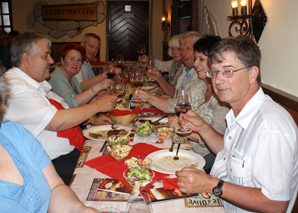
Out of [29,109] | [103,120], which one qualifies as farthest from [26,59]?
[103,120]

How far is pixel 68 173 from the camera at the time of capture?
1961 mm

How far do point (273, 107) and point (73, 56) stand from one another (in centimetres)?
250

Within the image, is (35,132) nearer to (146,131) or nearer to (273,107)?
(146,131)

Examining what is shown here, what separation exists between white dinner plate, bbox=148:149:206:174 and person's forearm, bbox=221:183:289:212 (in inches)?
10.6

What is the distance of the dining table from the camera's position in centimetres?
116

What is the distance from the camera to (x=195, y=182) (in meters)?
1.24

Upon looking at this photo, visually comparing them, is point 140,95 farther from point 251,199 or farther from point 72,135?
point 251,199

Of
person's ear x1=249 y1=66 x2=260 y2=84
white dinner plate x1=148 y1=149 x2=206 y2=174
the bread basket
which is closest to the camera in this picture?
person's ear x1=249 y1=66 x2=260 y2=84

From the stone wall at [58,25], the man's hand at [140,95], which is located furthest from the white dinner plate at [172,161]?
the stone wall at [58,25]

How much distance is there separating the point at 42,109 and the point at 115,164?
0.68 metres

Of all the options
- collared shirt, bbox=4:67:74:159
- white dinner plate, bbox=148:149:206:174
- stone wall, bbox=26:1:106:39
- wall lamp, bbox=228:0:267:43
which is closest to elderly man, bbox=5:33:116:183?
collared shirt, bbox=4:67:74:159

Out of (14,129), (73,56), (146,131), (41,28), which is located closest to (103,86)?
(73,56)

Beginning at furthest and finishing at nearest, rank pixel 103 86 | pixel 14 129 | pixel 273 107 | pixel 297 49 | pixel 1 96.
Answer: pixel 103 86, pixel 297 49, pixel 273 107, pixel 14 129, pixel 1 96

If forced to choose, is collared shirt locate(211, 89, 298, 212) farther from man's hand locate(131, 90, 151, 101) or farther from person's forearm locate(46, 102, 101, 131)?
man's hand locate(131, 90, 151, 101)
